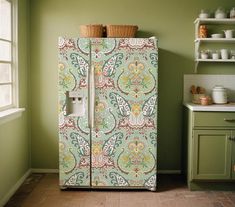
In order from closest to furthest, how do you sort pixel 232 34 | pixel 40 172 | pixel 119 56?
pixel 119 56, pixel 232 34, pixel 40 172

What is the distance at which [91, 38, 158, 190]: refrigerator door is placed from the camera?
11.9ft

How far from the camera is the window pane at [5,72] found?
3.56m

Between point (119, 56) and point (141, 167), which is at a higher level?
point (119, 56)

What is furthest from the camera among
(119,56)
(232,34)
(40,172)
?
(40,172)

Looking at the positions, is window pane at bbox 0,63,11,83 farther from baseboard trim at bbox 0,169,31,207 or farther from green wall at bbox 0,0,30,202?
baseboard trim at bbox 0,169,31,207

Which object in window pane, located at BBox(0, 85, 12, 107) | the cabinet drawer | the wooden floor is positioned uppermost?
window pane, located at BBox(0, 85, 12, 107)

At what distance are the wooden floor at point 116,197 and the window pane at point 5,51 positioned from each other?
144 centimetres

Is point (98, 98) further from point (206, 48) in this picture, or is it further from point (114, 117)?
point (206, 48)

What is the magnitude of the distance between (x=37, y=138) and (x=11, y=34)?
134 centimetres

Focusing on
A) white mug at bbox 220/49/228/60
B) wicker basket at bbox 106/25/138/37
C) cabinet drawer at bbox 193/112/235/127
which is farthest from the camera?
white mug at bbox 220/49/228/60

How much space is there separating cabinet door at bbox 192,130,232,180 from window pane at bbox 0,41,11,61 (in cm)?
218

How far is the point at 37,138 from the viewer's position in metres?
4.33

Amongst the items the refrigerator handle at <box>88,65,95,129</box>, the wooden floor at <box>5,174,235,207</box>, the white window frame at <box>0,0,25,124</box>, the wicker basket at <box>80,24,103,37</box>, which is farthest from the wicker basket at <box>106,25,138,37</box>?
the wooden floor at <box>5,174,235,207</box>

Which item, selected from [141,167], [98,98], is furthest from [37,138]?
[141,167]
